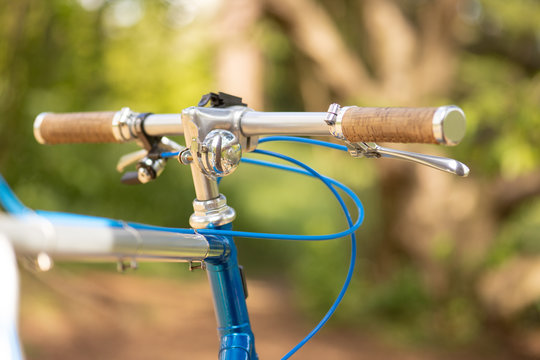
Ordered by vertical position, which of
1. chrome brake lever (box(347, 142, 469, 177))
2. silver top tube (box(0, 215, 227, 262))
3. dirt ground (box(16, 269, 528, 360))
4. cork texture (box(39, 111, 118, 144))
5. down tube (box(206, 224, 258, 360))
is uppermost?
dirt ground (box(16, 269, 528, 360))

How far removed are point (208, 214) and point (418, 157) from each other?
1.37 ft

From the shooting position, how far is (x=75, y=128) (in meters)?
1.32

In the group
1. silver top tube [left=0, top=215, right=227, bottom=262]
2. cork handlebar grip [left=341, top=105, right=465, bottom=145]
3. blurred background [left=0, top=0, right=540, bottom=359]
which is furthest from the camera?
blurred background [left=0, top=0, right=540, bottom=359]

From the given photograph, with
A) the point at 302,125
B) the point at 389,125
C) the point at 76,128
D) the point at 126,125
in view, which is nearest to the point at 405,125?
the point at 389,125

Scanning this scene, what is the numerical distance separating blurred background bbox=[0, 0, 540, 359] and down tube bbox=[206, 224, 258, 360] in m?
3.00

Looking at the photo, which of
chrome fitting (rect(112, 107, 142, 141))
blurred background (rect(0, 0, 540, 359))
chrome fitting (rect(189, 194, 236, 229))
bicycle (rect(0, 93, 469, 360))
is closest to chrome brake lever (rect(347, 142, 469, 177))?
bicycle (rect(0, 93, 469, 360))

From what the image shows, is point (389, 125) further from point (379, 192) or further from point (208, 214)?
point (379, 192)

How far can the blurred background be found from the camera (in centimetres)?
486

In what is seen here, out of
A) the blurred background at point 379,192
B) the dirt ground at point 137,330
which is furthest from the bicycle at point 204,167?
the dirt ground at point 137,330

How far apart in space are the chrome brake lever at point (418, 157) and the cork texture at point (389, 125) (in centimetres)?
6

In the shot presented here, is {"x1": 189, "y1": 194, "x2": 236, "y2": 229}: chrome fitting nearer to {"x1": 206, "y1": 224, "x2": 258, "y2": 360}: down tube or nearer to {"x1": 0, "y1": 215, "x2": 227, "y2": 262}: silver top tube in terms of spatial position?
{"x1": 206, "y1": 224, "x2": 258, "y2": 360}: down tube

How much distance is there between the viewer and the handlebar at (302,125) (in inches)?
31.1

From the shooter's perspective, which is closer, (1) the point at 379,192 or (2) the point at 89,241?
(2) the point at 89,241

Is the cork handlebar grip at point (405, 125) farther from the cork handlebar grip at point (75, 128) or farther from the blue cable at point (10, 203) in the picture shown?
the cork handlebar grip at point (75, 128)
